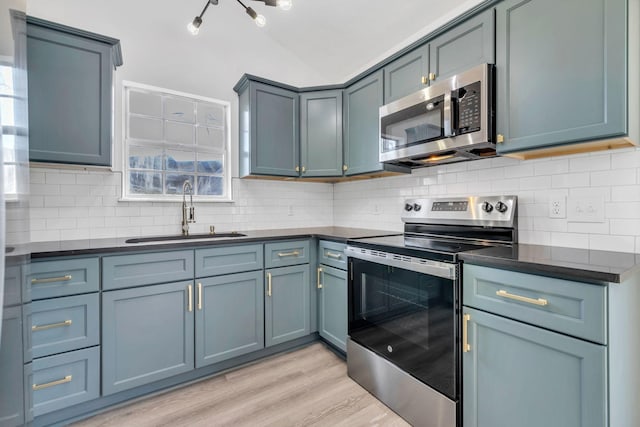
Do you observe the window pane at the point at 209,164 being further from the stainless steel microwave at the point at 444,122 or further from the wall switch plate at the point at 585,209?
the wall switch plate at the point at 585,209

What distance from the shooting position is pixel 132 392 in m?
1.90

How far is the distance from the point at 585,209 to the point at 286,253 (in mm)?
1950

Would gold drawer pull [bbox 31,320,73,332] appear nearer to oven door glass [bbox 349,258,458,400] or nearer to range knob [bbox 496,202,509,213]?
oven door glass [bbox 349,258,458,400]

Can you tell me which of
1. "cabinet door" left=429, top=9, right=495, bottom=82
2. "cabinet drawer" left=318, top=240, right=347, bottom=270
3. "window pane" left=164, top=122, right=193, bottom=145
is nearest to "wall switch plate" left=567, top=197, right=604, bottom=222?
"cabinet door" left=429, top=9, right=495, bottom=82

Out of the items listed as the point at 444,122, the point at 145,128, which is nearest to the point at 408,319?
the point at 444,122

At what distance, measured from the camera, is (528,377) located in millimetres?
1221

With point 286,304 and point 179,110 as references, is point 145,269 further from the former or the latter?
point 179,110

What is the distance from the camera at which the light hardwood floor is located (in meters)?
1.71

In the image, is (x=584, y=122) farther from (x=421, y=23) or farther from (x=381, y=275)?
(x=421, y=23)

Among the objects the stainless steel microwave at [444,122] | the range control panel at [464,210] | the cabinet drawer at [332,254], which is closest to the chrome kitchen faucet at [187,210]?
the cabinet drawer at [332,254]

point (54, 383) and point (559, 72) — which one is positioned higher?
point (559, 72)

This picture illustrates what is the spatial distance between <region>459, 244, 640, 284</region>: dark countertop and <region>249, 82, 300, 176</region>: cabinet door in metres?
1.85

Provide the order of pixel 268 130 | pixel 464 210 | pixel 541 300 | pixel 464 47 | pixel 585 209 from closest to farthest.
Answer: pixel 541 300
pixel 585 209
pixel 464 47
pixel 464 210
pixel 268 130

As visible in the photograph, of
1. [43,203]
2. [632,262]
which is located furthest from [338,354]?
[43,203]
